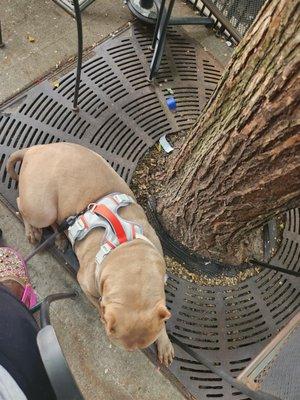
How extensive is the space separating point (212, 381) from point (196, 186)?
1087mm

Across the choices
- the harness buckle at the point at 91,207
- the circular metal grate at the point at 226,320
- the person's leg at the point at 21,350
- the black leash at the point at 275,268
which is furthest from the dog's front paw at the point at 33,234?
the black leash at the point at 275,268

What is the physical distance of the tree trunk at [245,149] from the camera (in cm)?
140

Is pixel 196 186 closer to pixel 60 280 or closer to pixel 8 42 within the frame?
pixel 60 280

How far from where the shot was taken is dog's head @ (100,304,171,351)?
1.80 metres

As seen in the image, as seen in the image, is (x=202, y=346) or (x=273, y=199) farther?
(x=202, y=346)

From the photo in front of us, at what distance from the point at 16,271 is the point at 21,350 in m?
0.74

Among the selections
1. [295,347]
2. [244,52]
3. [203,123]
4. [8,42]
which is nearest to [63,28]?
[8,42]

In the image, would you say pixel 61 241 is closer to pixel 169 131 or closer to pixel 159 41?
pixel 169 131

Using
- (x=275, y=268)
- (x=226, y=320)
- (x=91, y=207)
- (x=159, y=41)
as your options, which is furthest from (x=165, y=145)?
(x=226, y=320)

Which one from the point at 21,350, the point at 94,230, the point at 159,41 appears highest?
the point at 159,41

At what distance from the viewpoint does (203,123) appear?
2.05 m

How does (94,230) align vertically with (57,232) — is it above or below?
above

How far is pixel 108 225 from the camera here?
2.18 meters

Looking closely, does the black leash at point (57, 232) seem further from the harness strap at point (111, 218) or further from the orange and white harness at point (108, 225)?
the harness strap at point (111, 218)
